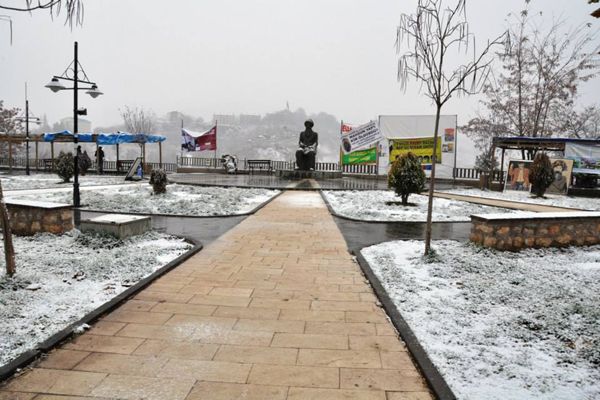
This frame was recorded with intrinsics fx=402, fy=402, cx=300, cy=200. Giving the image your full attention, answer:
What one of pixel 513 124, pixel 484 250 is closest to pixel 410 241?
pixel 484 250

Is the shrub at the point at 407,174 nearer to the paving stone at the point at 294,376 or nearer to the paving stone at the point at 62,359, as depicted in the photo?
→ the paving stone at the point at 294,376

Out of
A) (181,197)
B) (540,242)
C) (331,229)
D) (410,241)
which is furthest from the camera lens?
(181,197)

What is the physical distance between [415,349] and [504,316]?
1325 mm

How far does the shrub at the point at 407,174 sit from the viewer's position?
11.9 m

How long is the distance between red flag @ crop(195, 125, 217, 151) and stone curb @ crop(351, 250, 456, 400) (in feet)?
81.9

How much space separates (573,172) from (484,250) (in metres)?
15.2

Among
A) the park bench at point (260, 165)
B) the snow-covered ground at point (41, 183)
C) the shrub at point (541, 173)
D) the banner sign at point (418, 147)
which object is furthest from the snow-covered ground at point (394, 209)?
the park bench at point (260, 165)

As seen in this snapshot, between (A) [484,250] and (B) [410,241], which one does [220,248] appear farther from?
(A) [484,250]

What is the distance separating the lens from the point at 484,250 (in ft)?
21.2

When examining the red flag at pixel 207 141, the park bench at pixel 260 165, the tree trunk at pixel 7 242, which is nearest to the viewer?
the tree trunk at pixel 7 242

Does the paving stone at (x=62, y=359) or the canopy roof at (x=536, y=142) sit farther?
the canopy roof at (x=536, y=142)

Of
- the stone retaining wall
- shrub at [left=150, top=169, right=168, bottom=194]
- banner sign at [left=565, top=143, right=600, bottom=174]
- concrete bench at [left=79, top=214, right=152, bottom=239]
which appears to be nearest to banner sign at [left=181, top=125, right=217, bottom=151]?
shrub at [left=150, top=169, right=168, bottom=194]

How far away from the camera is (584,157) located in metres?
17.9

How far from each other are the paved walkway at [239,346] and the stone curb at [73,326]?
0.08m
